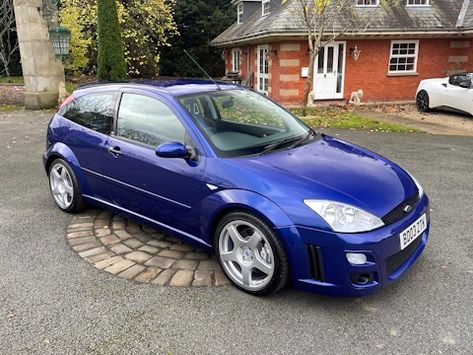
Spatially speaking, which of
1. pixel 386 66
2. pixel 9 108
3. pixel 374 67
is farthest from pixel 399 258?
pixel 9 108

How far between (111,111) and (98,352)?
96.3 inches

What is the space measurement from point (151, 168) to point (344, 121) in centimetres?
899

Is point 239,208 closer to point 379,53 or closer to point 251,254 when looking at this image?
point 251,254

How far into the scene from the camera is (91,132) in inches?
176

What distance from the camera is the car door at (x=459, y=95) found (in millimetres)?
12206

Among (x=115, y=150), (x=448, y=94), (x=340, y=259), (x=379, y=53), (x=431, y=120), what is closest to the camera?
(x=340, y=259)

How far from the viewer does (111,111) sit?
14.2 feet

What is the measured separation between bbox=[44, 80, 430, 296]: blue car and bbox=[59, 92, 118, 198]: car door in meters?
0.02

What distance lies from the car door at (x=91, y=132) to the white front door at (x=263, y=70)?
1349cm

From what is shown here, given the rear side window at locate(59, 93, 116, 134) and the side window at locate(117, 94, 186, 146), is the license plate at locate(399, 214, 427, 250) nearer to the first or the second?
the side window at locate(117, 94, 186, 146)

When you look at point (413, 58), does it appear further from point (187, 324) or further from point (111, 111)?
point (187, 324)

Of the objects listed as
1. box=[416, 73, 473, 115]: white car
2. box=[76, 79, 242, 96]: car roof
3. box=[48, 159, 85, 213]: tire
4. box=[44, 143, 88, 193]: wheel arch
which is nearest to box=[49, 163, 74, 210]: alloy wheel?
box=[48, 159, 85, 213]: tire

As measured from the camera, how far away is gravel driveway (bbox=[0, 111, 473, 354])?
2.72 meters

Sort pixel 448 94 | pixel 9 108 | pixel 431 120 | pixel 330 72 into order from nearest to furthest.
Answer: pixel 431 120 < pixel 448 94 < pixel 9 108 < pixel 330 72
